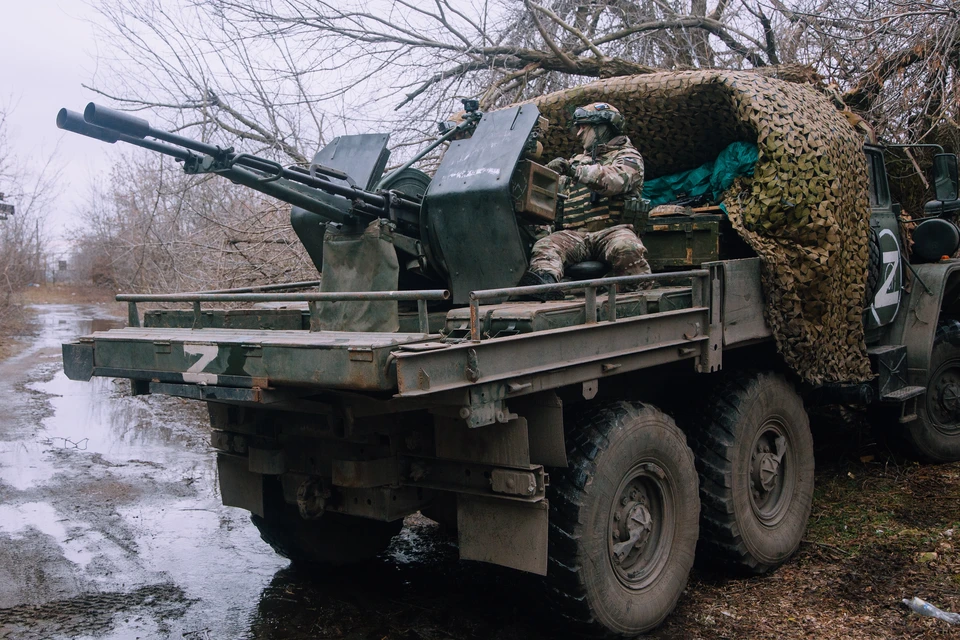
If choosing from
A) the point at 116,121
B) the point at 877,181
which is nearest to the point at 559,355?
the point at 116,121

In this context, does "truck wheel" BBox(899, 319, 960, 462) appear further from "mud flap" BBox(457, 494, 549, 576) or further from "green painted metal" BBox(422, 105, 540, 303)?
"mud flap" BBox(457, 494, 549, 576)

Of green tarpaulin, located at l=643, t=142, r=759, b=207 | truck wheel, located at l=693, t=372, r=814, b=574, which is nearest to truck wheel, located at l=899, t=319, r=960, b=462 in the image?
truck wheel, located at l=693, t=372, r=814, b=574

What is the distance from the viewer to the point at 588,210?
5.61 m

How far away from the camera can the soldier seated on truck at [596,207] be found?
5102mm

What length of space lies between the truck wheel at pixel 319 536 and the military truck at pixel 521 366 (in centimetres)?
1

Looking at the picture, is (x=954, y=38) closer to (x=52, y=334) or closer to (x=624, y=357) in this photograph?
(x=624, y=357)

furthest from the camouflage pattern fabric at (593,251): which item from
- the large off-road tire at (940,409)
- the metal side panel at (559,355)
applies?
the large off-road tire at (940,409)

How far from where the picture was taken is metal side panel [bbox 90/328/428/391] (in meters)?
3.32

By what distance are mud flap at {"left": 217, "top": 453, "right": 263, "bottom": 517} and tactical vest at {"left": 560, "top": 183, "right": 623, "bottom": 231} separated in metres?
2.38

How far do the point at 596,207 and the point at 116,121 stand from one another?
9.10 ft

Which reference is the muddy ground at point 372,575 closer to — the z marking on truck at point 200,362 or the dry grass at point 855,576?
the dry grass at point 855,576

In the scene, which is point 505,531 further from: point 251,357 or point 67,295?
point 67,295

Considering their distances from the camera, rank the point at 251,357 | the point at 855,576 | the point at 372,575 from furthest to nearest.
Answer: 1. the point at 372,575
2. the point at 855,576
3. the point at 251,357

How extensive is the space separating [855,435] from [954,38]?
3605 millimetres
